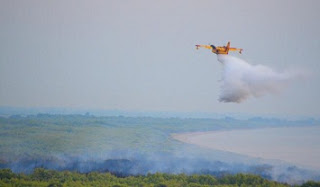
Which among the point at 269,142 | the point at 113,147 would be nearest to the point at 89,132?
the point at 113,147

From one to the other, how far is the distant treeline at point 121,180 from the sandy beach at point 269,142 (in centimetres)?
540

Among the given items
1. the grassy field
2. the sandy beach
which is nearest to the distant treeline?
the grassy field

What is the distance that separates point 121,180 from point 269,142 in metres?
16.3

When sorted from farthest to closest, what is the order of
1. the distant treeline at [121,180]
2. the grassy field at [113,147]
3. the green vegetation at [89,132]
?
the green vegetation at [89,132] → the grassy field at [113,147] → the distant treeline at [121,180]

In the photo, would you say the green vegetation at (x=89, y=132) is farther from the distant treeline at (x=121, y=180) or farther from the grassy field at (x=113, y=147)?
the distant treeline at (x=121, y=180)

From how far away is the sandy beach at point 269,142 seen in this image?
130 ft

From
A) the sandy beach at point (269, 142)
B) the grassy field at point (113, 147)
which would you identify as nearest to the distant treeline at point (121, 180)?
the grassy field at point (113, 147)

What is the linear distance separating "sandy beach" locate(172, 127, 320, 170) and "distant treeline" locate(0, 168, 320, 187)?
5398mm

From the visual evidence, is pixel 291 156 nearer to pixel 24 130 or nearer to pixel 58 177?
pixel 58 177

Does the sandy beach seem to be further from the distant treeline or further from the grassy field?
the distant treeline

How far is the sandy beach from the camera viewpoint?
130ft

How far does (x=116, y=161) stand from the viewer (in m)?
38.5

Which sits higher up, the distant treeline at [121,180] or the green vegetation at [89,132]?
the green vegetation at [89,132]

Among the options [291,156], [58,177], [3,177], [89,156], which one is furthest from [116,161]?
[291,156]
